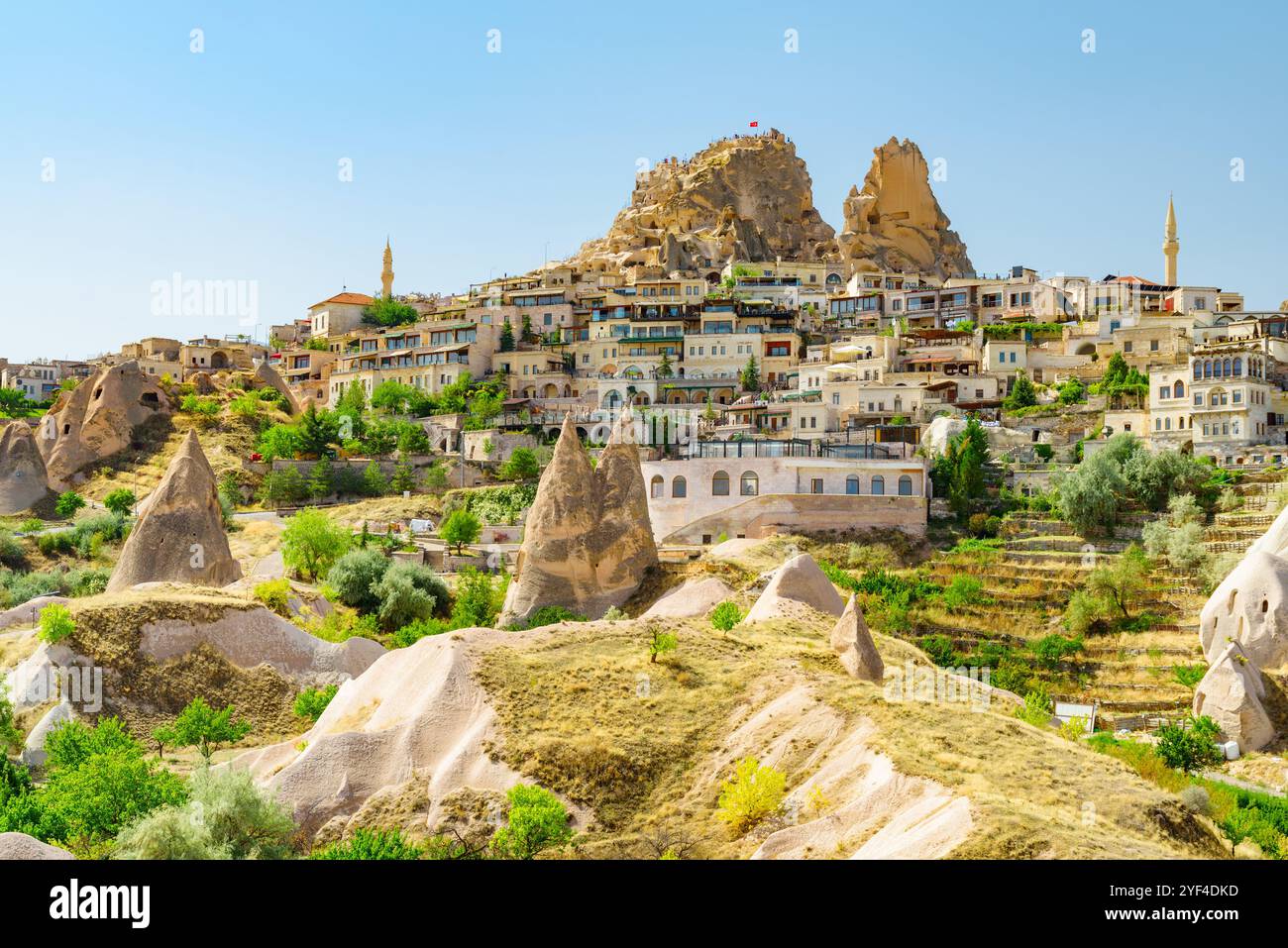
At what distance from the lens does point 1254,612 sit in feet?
150

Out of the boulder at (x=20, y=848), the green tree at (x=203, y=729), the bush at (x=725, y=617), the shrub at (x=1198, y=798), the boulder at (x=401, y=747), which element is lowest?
the shrub at (x=1198, y=798)

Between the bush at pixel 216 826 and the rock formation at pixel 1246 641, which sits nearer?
the bush at pixel 216 826

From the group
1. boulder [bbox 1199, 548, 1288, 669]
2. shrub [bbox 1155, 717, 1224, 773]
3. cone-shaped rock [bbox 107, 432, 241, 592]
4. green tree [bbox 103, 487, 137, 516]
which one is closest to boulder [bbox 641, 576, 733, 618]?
shrub [bbox 1155, 717, 1224, 773]

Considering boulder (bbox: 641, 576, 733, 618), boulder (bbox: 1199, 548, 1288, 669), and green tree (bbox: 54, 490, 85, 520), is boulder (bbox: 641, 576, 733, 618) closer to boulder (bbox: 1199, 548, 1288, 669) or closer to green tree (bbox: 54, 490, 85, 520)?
boulder (bbox: 1199, 548, 1288, 669)

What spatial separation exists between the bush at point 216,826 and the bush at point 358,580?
1032 inches

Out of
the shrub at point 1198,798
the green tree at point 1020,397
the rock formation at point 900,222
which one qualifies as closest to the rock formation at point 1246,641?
the shrub at point 1198,798

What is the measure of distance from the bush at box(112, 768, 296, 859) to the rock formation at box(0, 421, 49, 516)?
53.8 m

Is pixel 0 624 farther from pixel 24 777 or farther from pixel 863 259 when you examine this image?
pixel 863 259

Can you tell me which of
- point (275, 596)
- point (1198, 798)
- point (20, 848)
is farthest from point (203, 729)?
point (1198, 798)

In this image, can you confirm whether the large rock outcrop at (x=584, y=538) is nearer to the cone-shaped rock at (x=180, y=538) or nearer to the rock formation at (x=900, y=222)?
the cone-shaped rock at (x=180, y=538)

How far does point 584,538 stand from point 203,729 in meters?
16.1

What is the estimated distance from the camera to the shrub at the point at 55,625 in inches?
1422

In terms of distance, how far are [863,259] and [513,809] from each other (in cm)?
9879
